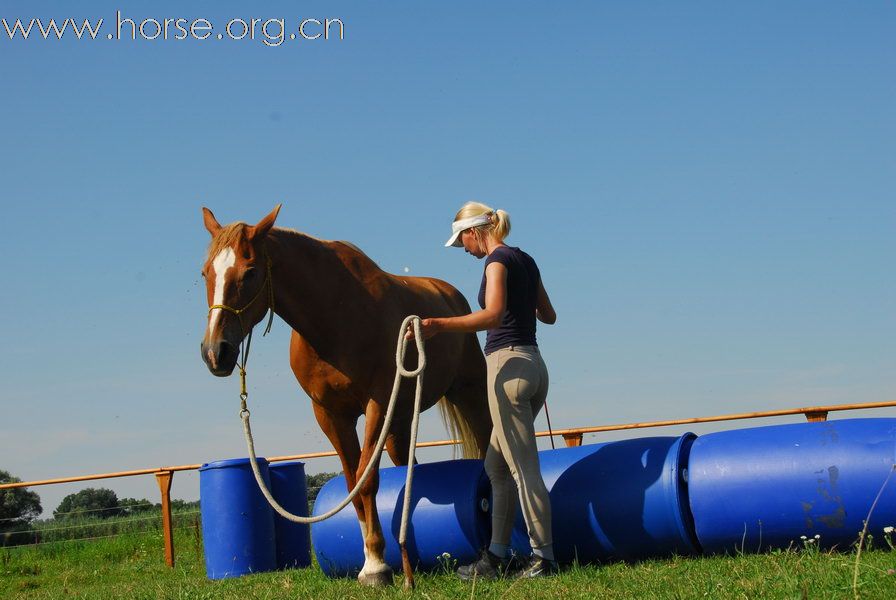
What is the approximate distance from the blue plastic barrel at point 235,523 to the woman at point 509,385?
337 centimetres

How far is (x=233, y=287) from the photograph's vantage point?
518 centimetres

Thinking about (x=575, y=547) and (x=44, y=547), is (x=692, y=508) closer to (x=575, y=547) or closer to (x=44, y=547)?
(x=575, y=547)

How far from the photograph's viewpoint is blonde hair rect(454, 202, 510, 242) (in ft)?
16.8

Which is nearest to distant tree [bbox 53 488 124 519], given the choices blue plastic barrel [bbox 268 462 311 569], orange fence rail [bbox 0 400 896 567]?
orange fence rail [bbox 0 400 896 567]

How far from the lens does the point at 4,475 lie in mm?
27875

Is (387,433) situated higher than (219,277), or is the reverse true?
(219,277)

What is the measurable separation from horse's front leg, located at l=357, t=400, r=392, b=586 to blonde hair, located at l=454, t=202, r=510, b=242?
1317mm

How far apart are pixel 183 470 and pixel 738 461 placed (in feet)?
25.5

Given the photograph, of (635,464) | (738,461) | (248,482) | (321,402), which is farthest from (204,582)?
(738,461)

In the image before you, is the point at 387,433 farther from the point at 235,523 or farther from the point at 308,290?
the point at 235,523

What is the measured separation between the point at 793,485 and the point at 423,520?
223 cm

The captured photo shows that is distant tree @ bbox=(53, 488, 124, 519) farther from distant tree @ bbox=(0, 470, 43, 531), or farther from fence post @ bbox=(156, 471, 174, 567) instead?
fence post @ bbox=(156, 471, 174, 567)

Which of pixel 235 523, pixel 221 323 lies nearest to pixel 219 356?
pixel 221 323

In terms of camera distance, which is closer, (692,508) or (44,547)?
(692,508)
